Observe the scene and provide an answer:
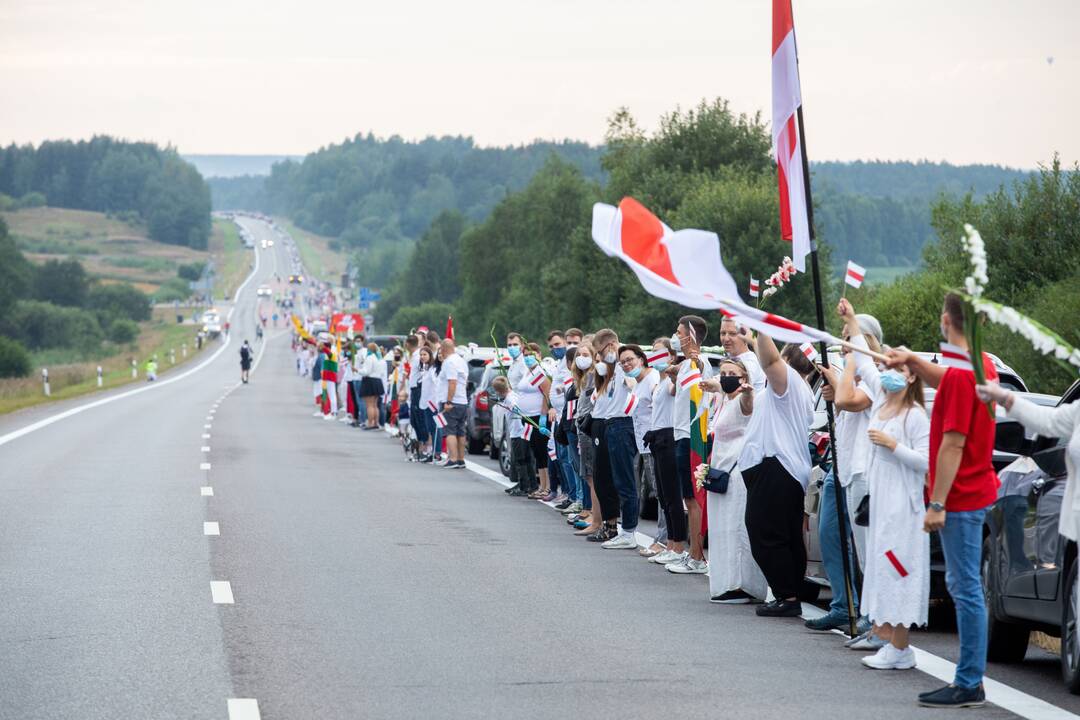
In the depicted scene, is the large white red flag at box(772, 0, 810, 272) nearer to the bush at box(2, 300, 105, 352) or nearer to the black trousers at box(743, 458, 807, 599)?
the black trousers at box(743, 458, 807, 599)

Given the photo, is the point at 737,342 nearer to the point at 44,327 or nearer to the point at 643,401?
the point at 643,401

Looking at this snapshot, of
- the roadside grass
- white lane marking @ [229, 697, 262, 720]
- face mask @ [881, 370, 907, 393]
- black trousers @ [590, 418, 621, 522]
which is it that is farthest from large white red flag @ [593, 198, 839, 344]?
the roadside grass

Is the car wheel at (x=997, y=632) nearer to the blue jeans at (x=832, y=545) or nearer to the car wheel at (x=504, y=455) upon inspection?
the blue jeans at (x=832, y=545)

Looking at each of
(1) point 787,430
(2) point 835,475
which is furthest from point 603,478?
(2) point 835,475

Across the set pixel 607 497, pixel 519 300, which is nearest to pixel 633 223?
pixel 607 497

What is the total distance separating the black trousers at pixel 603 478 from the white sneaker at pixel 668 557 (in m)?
1.45

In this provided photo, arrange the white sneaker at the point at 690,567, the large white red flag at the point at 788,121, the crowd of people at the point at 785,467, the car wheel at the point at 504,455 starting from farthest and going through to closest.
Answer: the car wheel at the point at 504,455 < the white sneaker at the point at 690,567 < the large white red flag at the point at 788,121 < the crowd of people at the point at 785,467

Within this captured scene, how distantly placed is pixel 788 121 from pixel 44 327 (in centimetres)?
15585

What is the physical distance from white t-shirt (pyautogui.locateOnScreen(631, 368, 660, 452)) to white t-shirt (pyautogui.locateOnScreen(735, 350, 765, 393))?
2.54 m

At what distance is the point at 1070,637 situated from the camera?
874 cm

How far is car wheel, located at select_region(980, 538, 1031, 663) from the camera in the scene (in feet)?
32.2

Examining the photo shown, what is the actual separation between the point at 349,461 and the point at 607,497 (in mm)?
11325

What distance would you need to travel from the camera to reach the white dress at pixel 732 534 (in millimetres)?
12258

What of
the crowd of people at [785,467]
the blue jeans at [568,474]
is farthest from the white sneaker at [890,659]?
the blue jeans at [568,474]
